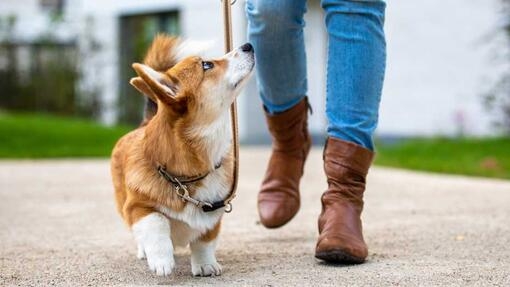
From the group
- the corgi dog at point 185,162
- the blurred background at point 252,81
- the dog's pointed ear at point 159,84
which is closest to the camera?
the dog's pointed ear at point 159,84

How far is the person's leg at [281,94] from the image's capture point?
9.93 feet

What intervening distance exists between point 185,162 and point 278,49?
677mm

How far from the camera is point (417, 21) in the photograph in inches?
477

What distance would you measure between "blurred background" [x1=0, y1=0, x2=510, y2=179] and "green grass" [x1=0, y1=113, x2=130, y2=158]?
2 cm

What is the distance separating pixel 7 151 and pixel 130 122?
6.13m

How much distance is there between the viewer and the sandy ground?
2568mm

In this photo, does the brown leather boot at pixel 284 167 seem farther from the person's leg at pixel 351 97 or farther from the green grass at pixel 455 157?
the green grass at pixel 455 157

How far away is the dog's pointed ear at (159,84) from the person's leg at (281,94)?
494 mm

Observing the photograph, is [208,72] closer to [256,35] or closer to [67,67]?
[256,35]

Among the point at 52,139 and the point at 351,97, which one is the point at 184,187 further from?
the point at 52,139

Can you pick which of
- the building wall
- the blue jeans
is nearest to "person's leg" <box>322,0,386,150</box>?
the blue jeans

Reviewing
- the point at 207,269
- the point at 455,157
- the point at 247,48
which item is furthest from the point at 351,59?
the point at 455,157

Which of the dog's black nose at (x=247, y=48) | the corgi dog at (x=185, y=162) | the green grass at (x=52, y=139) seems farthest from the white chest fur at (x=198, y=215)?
the green grass at (x=52, y=139)

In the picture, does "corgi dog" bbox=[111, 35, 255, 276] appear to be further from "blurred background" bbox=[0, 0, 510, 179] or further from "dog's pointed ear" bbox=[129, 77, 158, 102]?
"blurred background" bbox=[0, 0, 510, 179]
